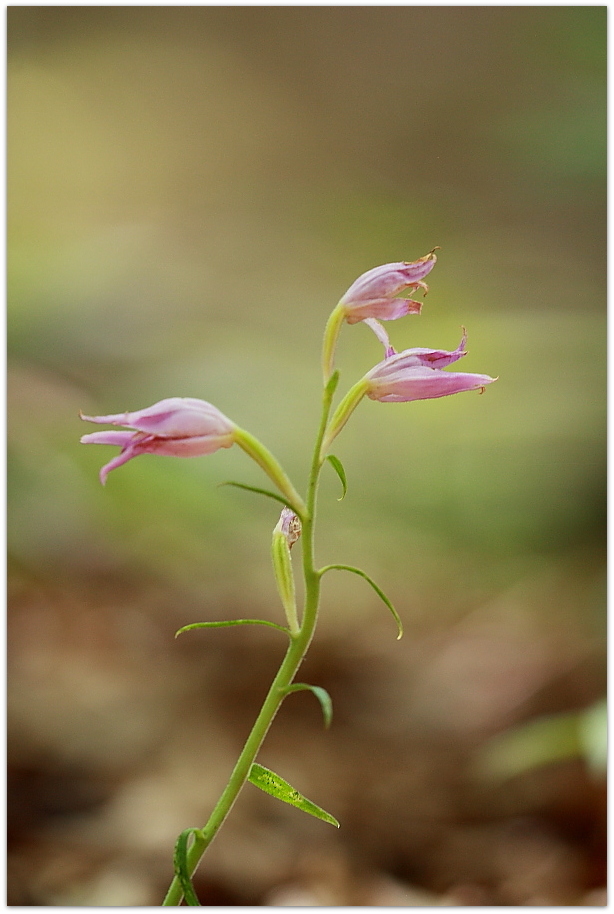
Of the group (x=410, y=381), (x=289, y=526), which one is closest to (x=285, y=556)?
(x=289, y=526)

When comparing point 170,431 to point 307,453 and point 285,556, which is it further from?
point 307,453

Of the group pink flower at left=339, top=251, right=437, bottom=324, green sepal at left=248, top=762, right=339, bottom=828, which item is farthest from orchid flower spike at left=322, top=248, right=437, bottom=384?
green sepal at left=248, top=762, right=339, bottom=828

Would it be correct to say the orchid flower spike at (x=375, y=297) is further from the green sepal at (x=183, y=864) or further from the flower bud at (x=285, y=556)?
the green sepal at (x=183, y=864)

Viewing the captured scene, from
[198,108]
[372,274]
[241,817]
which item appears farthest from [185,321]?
[372,274]

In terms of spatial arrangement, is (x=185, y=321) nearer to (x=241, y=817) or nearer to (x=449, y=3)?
(x=449, y=3)

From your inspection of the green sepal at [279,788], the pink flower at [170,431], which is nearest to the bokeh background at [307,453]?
the green sepal at [279,788]

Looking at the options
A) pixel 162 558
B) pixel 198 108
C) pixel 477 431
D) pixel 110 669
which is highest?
pixel 198 108

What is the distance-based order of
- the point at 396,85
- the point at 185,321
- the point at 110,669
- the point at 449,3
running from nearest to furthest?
the point at 449,3, the point at 396,85, the point at 185,321, the point at 110,669

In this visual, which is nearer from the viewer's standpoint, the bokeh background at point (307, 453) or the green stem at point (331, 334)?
the green stem at point (331, 334)
